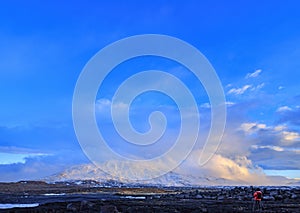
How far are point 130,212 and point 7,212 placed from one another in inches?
521

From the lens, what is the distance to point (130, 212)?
148 ft

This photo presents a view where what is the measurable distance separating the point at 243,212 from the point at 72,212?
18099 mm

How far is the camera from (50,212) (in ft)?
147

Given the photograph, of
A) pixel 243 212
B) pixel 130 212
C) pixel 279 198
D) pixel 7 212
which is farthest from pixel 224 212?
pixel 279 198

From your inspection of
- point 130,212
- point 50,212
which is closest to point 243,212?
point 130,212

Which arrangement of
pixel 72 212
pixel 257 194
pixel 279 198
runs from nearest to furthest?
pixel 72 212 → pixel 257 194 → pixel 279 198

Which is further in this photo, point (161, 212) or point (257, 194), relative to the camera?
point (257, 194)

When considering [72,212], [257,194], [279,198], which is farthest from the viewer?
[279,198]

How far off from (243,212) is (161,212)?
28.7ft

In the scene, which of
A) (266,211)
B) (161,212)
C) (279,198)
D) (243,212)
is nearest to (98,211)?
(161,212)

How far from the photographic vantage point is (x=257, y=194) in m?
48.1

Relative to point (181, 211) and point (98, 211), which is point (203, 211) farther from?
point (98, 211)

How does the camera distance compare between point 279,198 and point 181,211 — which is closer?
point 181,211

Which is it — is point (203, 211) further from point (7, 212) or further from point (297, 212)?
point (7, 212)
